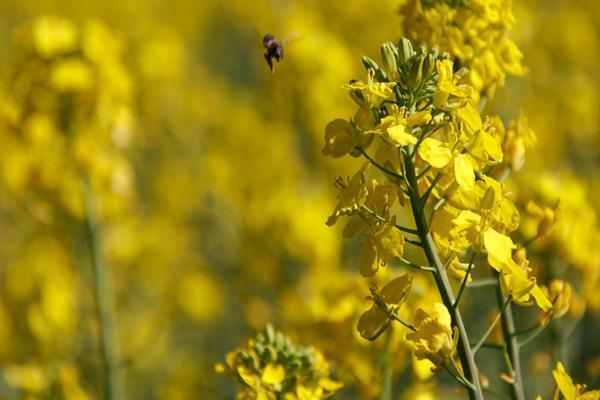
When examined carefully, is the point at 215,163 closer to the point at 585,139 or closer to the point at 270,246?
the point at 270,246

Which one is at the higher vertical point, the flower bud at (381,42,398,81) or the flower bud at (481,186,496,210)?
the flower bud at (381,42,398,81)

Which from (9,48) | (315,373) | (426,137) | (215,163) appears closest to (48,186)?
(315,373)

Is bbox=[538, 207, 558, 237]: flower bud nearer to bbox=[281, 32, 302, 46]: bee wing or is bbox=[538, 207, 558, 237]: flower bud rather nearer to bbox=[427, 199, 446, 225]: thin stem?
bbox=[427, 199, 446, 225]: thin stem

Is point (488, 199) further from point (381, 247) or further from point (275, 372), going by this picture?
point (275, 372)

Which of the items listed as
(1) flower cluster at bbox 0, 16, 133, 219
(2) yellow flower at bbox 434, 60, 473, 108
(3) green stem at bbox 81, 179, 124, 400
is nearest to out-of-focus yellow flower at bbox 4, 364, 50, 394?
(3) green stem at bbox 81, 179, 124, 400

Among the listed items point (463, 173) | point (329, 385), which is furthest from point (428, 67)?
point (329, 385)

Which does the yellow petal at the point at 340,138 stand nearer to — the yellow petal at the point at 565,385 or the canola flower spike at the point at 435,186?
the canola flower spike at the point at 435,186
